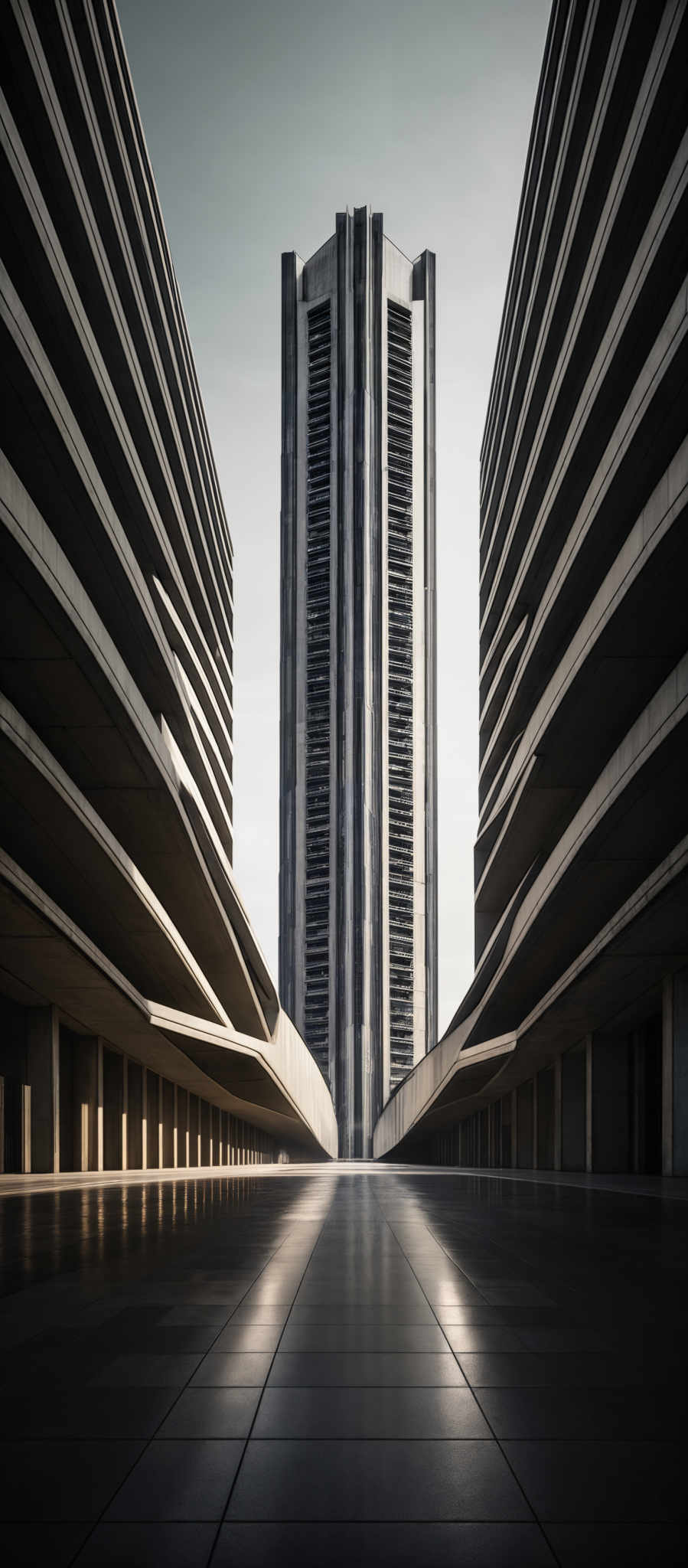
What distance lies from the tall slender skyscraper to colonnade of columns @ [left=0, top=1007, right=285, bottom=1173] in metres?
81.0

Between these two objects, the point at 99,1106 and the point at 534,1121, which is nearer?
the point at 99,1106

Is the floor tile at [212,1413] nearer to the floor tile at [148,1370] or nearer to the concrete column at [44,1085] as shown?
the floor tile at [148,1370]

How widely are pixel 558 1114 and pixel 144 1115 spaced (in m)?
11.6

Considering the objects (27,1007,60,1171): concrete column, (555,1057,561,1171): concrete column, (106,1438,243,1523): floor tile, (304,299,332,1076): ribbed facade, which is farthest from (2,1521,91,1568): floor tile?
(304,299,332,1076): ribbed facade

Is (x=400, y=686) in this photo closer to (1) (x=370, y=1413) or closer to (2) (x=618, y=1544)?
(1) (x=370, y=1413)

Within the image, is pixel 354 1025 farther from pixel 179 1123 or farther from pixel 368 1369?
pixel 368 1369

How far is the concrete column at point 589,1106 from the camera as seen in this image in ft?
96.2

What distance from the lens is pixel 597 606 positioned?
17750 millimetres

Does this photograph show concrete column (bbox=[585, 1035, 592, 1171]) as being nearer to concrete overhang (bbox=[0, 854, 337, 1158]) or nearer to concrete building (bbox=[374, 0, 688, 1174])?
concrete building (bbox=[374, 0, 688, 1174])

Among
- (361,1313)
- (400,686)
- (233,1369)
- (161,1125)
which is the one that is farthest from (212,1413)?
(400,686)

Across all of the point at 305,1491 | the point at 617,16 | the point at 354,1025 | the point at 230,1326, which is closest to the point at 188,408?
the point at 617,16

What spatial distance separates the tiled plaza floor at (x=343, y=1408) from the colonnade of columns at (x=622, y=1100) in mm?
14271

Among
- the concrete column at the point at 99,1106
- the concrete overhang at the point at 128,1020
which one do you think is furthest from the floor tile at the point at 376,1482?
the concrete column at the point at 99,1106

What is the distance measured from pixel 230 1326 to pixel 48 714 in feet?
56.3
